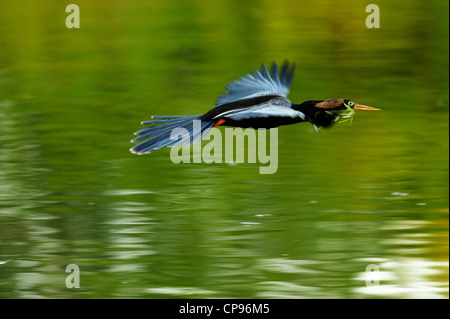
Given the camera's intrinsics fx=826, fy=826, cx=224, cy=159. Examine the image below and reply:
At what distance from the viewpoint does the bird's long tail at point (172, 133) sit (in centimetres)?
448

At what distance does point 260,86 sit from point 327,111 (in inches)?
23.3

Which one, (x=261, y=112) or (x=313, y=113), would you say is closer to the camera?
(x=261, y=112)

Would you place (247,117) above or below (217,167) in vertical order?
above

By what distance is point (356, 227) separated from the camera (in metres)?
4.88

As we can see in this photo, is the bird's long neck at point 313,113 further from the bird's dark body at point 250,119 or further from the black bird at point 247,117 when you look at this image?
the bird's dark body at point 250,119

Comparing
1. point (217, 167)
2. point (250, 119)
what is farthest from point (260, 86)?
point (217, 167)

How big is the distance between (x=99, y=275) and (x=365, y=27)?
5660mm

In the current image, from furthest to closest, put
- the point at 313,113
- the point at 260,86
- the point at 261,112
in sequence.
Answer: the point at 260,86 < the point at 313,113 < the point at 261,112

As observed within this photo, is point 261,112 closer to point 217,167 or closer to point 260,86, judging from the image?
point 260,86

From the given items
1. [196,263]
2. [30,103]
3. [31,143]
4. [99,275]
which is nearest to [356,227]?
[196,263]

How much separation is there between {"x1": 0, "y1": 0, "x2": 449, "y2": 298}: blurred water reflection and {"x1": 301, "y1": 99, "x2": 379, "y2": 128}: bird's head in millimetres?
614

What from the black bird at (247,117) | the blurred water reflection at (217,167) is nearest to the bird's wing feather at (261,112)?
the black bird at (247,117)

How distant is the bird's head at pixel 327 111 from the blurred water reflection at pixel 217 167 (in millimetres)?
614

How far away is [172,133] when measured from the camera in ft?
14.9
